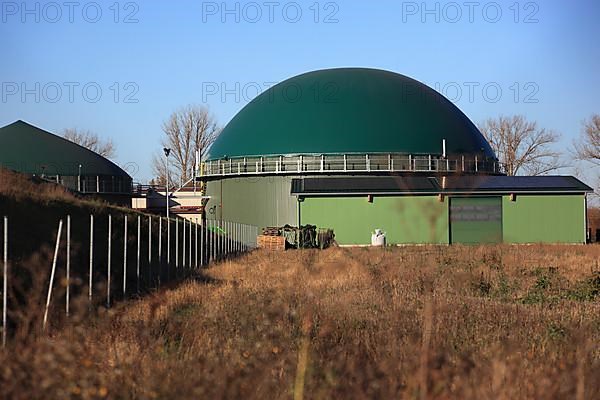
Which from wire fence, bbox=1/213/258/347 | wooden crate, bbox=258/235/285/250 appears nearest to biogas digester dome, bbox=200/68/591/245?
wooden crate, bbox=258/235/285/250

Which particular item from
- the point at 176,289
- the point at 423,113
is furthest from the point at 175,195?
the point at 176,289

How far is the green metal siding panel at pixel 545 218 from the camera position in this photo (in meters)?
39.8

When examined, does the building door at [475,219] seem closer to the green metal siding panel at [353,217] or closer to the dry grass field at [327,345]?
the green metal siding panel at [353,217]

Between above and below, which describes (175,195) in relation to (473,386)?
above

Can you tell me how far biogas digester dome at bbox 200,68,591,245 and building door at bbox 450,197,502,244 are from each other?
0.17 feet

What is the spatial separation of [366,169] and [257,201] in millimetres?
7187

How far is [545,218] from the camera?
4012cm

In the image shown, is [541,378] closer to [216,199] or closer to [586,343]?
[586,343]

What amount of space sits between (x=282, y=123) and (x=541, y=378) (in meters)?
42.2

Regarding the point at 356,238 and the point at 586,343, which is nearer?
the point at 586,343

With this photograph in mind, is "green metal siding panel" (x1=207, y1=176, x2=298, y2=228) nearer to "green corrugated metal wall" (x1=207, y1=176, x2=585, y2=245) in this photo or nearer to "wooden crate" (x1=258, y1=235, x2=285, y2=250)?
"green corrugated metal wall" (x1=207, y1=176, x2=585, y2=245)

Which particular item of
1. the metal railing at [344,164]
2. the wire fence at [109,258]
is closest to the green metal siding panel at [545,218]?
the metal railing at [344,164]

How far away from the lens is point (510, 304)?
42.9ft

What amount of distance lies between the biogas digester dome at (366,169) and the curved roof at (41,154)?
44.4ft
